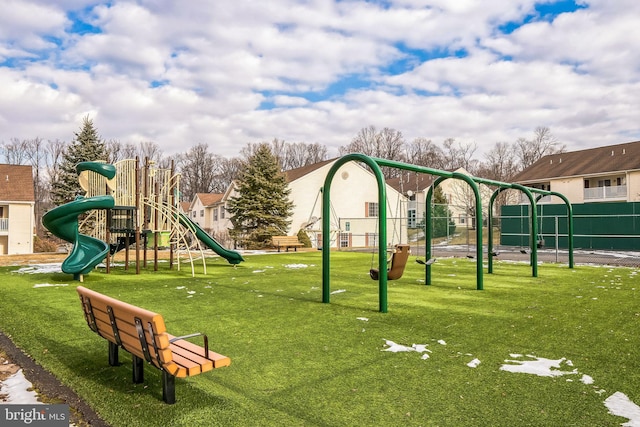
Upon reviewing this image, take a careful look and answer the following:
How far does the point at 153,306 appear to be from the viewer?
909 centimetres

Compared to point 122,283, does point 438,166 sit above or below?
above

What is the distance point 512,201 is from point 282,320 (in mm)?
Answer: 51661

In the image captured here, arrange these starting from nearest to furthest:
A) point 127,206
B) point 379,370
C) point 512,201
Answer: point 379,370 < point 127,206 < point 512,201

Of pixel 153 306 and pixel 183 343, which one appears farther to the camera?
pixel 153 306

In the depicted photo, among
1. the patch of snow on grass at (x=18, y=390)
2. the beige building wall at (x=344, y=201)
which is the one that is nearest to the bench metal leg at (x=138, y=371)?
the patch of snow on grass at (x=18, y=390)

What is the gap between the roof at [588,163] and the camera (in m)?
38.1

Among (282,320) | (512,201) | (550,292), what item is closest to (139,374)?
(282,320)

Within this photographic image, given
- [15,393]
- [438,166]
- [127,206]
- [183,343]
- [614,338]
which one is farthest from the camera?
[438,166]

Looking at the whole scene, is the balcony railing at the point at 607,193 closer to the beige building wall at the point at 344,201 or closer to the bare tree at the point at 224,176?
the beige building wall at the point at 344,201

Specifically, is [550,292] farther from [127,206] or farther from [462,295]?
[127,206]

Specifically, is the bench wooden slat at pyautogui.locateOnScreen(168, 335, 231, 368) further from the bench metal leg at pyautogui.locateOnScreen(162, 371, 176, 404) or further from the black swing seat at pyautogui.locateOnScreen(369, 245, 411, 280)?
the black swing seat at pyautogui.locateOnScreen(369, 245, 411, 280)

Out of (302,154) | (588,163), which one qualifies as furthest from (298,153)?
(588,163)

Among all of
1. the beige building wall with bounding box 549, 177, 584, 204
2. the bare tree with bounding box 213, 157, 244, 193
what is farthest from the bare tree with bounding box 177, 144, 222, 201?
the beige building wall with bounding box 549, 177, 584, 204

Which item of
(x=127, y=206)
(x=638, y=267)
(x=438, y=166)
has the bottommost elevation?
(x=638, y=267)
